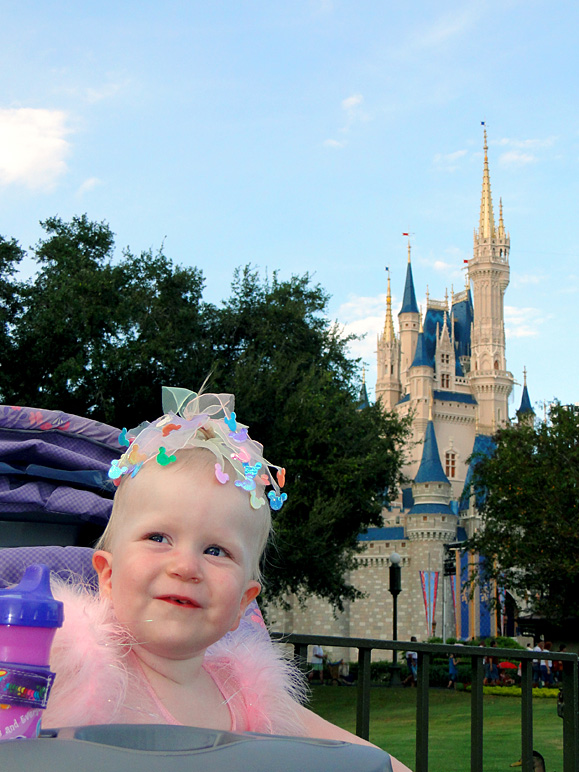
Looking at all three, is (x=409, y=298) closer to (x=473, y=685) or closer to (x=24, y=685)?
(x=473, y=685)

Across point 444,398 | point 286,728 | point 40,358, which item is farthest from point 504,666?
point 444,398

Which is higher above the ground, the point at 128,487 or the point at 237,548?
the point at 128,487

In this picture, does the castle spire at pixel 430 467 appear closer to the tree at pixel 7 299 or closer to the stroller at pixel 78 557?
the tree at pixel 7 299

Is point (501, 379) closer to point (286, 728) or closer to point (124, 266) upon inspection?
point (124, 266)

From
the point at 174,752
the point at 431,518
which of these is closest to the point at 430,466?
the point at 431,518

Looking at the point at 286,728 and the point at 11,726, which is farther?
the point at 286,728

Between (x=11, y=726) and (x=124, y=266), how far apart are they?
18207mm

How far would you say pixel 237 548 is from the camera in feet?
5.47

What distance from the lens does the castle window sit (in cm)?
6275

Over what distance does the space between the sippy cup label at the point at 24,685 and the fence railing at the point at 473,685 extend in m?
1.22

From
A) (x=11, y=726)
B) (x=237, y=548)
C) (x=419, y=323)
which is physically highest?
(x=419, y=323)

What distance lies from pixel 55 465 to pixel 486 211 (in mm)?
65446

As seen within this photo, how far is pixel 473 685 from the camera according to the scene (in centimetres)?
312

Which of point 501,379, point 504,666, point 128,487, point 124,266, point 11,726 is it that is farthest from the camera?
point 501,379
